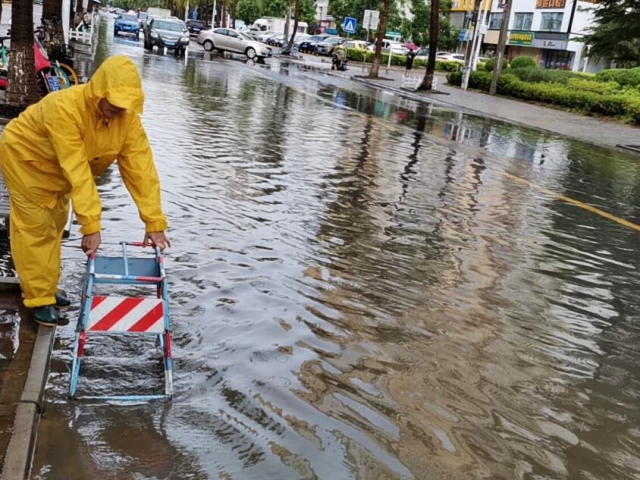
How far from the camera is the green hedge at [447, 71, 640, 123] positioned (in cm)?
2739

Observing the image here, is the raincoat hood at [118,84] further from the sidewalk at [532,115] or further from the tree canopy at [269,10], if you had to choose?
the tree canopy at [269,10]

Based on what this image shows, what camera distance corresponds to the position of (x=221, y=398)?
413cm

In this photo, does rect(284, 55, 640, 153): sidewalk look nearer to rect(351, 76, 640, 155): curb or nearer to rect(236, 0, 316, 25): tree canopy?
rect(351, 76, 640, 155): curb

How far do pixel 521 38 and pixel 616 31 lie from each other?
49.3m

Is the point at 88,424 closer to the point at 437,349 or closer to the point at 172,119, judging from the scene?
the point at 437,349

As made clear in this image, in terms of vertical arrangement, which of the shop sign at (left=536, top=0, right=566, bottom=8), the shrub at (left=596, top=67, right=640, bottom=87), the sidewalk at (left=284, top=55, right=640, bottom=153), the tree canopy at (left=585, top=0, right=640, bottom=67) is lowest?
the sidewalk at (left=284, top=55, right=640, bottom=153)

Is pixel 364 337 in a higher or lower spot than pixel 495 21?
lower

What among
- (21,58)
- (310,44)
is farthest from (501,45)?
(310,44)

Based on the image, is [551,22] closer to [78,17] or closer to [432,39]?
[432,39]

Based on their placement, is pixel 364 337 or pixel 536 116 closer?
pixel 364 337

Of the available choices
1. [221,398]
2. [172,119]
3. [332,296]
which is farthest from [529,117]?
[221,398]

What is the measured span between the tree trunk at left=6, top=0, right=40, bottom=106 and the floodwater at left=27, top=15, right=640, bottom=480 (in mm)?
2474

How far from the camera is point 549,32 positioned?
64.1 m

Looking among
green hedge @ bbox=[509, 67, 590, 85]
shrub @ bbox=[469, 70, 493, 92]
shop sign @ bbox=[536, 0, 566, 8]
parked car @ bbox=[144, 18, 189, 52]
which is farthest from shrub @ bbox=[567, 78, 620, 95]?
shop sign @ bbox=[536, 0, 566, 8]
